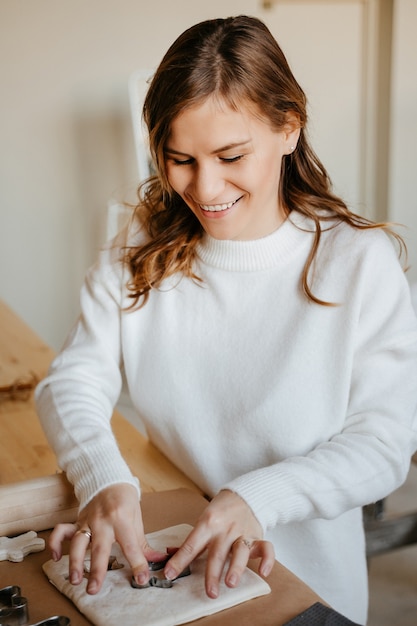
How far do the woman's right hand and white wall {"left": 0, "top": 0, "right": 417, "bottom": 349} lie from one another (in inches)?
105

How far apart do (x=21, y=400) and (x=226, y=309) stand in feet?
1.94

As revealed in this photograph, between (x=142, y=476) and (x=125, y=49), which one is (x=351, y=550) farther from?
(x=125, y=49)

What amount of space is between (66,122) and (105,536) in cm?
289

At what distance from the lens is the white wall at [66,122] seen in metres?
3.57

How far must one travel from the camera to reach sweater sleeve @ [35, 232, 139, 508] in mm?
1246

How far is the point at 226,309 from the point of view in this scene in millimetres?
1357

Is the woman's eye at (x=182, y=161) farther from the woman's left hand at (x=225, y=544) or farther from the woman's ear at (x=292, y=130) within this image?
the woman's left hand at (x=225, y=544)

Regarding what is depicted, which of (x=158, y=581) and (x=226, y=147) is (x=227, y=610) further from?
(x=226, y=147)

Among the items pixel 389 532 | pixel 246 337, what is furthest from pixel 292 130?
pixel 389 532

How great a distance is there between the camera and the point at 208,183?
1150mm

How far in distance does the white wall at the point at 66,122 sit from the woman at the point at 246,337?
2299 millimetres

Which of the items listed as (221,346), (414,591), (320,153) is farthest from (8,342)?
(320,153)

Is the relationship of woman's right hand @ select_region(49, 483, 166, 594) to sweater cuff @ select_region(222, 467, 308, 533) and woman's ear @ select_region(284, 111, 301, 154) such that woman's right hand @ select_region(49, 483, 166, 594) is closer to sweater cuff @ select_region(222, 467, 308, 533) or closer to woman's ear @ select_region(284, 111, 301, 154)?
sweater cuff @ select_region(222, 467, 308, 533)

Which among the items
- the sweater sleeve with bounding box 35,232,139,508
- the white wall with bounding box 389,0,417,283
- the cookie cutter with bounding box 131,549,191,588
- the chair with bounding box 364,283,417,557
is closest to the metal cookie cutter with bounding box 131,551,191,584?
the cookie cutter with bounding box 131,549,191,588
